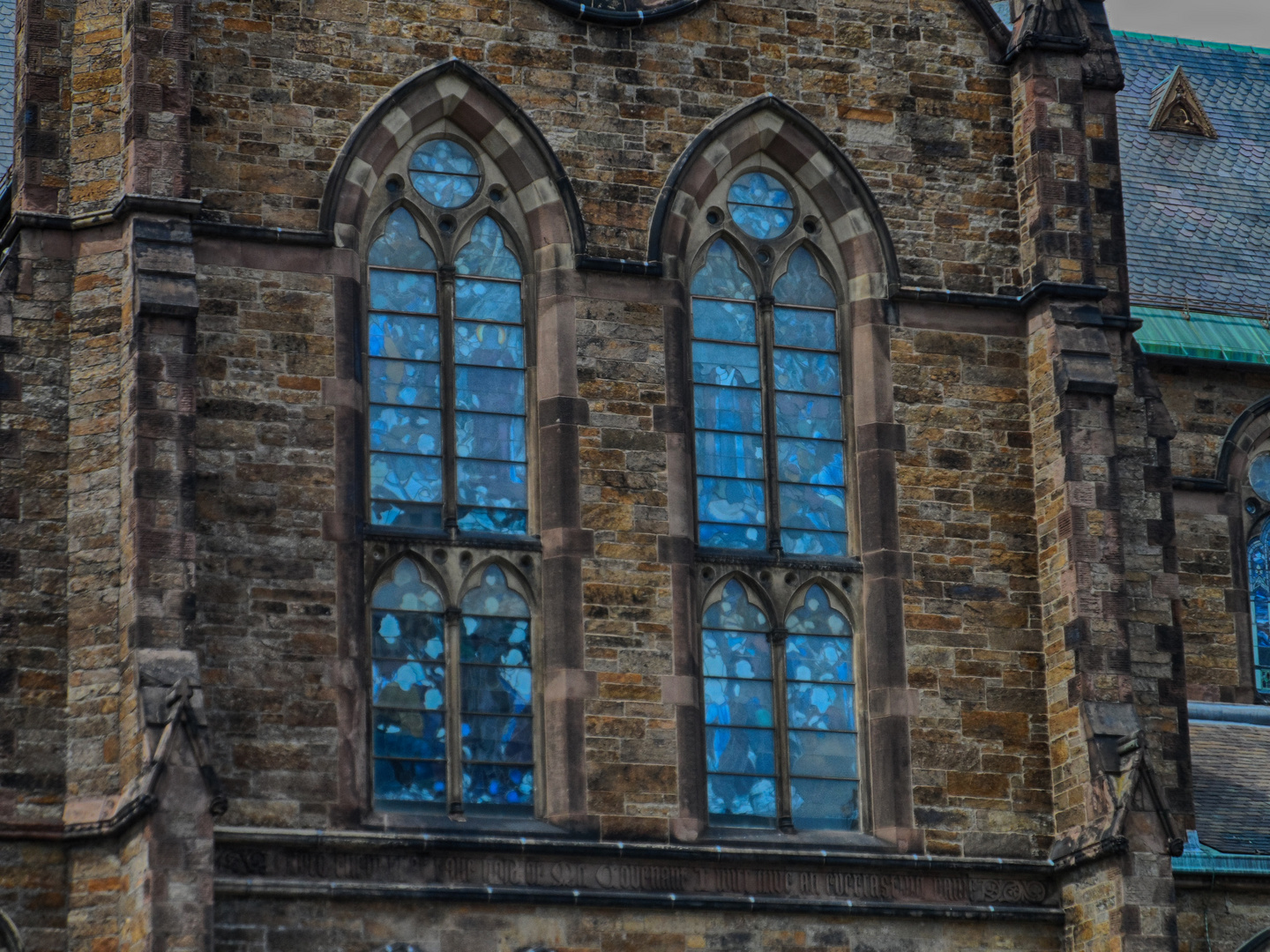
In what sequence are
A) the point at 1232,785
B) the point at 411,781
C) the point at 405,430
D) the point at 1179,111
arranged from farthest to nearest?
the point at 1179,111 < the point at 1232,785 < the point at 405,430 < the point at 411,781

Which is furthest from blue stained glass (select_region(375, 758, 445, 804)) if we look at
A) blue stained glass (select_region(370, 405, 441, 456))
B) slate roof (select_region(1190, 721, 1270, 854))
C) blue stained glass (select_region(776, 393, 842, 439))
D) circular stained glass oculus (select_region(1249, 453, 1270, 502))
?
circular stained glass oculus (select_region(1249, 453, 1270, 502))

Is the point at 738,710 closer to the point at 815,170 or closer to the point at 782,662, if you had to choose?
the point at 782,662

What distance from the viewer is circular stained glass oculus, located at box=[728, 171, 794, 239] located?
26000mm

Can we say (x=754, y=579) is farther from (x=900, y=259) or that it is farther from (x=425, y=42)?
(x=425, y=42)

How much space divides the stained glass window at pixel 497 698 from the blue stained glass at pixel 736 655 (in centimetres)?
157

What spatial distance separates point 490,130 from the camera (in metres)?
25.2

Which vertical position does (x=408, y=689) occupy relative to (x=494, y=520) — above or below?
below

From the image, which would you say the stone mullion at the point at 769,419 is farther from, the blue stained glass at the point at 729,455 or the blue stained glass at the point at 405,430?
the blue stained glass at the point at 405,430

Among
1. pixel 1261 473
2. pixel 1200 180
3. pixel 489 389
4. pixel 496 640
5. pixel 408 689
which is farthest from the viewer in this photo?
pixel 1200 180

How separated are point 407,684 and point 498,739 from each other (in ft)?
2.81

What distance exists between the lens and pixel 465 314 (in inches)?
979

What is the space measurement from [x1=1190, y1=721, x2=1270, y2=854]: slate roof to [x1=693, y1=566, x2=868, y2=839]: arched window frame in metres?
3.81

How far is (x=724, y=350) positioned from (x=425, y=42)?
12.0ft

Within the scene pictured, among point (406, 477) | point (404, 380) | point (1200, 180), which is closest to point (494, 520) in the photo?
point (406, 477)
